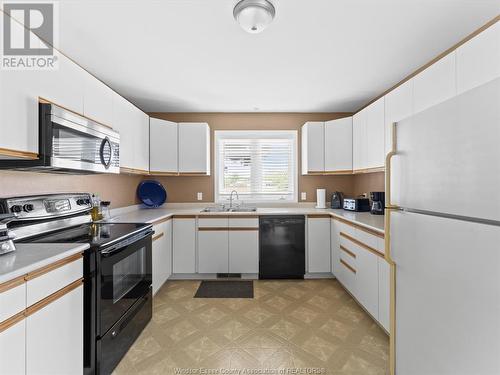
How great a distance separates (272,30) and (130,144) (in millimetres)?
1915

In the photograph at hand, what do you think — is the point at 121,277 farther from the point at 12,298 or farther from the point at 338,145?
the point at 338,145

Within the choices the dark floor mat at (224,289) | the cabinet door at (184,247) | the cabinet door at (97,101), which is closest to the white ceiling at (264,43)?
the cabinet door at (97,101)

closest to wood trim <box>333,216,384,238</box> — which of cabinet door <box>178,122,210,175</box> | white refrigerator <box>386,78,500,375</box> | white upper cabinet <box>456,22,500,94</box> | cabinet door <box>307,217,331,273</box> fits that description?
cabinet door <box>307,217,331,273</box>

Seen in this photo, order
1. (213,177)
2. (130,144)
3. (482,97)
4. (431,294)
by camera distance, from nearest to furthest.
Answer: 1. (482,97)
2. (431,294)
3. (130,144)
4. (213,177)

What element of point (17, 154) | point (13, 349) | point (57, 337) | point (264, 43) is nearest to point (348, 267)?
point (264, 43)

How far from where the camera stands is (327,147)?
3312 millimetres

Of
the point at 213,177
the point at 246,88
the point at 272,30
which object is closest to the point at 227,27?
the point at 272,30

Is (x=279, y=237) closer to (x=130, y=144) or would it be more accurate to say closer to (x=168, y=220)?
(x=168, y=220)

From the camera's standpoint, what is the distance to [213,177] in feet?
12.1

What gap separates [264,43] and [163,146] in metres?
1.99

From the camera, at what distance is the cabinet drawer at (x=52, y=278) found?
41.2 inches

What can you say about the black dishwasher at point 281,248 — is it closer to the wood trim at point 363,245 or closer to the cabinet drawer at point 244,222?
the cabinet drawer at point 244,222

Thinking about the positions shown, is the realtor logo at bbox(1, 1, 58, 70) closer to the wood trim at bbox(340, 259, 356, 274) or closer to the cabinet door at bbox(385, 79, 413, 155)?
the cabinet door at bbox(385, 79, 413, 155)

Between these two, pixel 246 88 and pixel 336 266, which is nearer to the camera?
pixel 246 88
